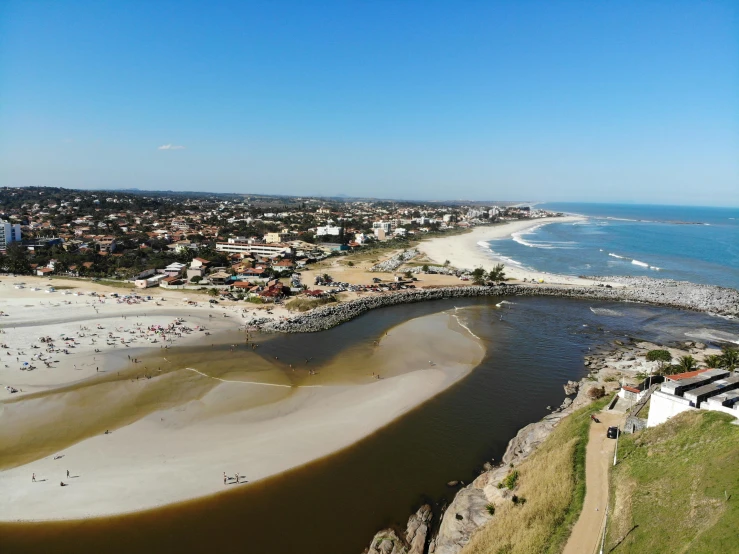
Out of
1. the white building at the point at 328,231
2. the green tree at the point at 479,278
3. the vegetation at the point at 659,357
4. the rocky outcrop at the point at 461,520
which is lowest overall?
the rocky outcrop at the point at 461,520

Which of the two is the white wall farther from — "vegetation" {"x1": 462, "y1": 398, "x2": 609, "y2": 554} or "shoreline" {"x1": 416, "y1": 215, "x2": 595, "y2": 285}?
"shoreline" {"x1": 416, "y1": 215, "x2": 595, "y2": 285}

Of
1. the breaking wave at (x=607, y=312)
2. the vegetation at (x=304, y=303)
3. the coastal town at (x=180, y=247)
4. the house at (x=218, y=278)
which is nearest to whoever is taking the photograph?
the vegetation at (x=304, y=303)

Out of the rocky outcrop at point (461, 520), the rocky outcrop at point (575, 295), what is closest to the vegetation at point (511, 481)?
the rocky outcrop at point (461, 520)

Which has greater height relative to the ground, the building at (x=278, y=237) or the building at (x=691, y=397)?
the building at (x=278, y=237)

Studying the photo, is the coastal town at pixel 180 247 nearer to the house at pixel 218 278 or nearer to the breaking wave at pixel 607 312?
the house at pixel 218 278

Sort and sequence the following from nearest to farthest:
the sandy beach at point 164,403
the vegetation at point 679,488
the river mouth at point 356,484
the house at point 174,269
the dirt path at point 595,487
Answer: the vegetation at point 679,488
the dirt path at point 595,487
the river mouth at point 356,484
the sandy beach at point 164,403
the house at point 174,269

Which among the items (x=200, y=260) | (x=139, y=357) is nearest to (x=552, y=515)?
(x=139, y=357)

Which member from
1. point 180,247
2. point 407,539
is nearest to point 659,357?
point 407,539

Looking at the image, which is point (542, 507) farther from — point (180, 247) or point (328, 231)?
point (328, 231)
